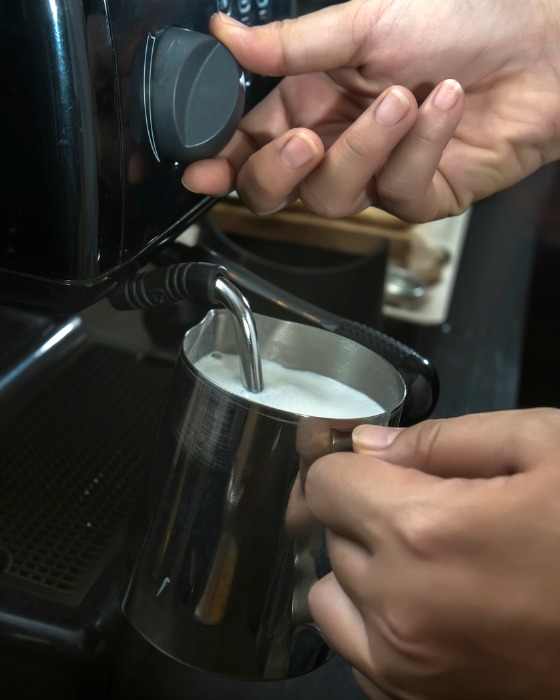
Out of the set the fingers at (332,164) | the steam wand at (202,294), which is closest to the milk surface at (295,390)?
the steam wand at (202,294)

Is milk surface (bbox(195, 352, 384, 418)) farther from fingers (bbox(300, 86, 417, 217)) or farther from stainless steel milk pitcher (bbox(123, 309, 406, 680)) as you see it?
fingers (bbox(300, 86, 417, 217))

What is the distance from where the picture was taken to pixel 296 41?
409 mm

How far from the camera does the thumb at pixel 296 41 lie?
0.37m

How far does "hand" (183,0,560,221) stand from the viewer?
41 centimetres

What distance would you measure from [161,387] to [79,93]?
0.24 meters

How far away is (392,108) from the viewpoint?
1.30 feet

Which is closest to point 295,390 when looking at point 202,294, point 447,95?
point 202,294

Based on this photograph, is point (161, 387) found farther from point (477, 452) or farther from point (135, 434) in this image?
point (477, 452)

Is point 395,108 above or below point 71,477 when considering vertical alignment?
above

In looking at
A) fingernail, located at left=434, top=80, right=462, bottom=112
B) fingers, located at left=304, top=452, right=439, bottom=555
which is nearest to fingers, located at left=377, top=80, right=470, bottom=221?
fingernail, located at left=434, top=80, right=462, bottom=112

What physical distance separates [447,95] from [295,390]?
0.18m

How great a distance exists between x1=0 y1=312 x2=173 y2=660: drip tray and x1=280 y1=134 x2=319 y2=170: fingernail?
165 millimetres

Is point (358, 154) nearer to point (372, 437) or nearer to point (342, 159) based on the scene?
point (342, 159)

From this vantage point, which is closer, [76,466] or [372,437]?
[372,437]
